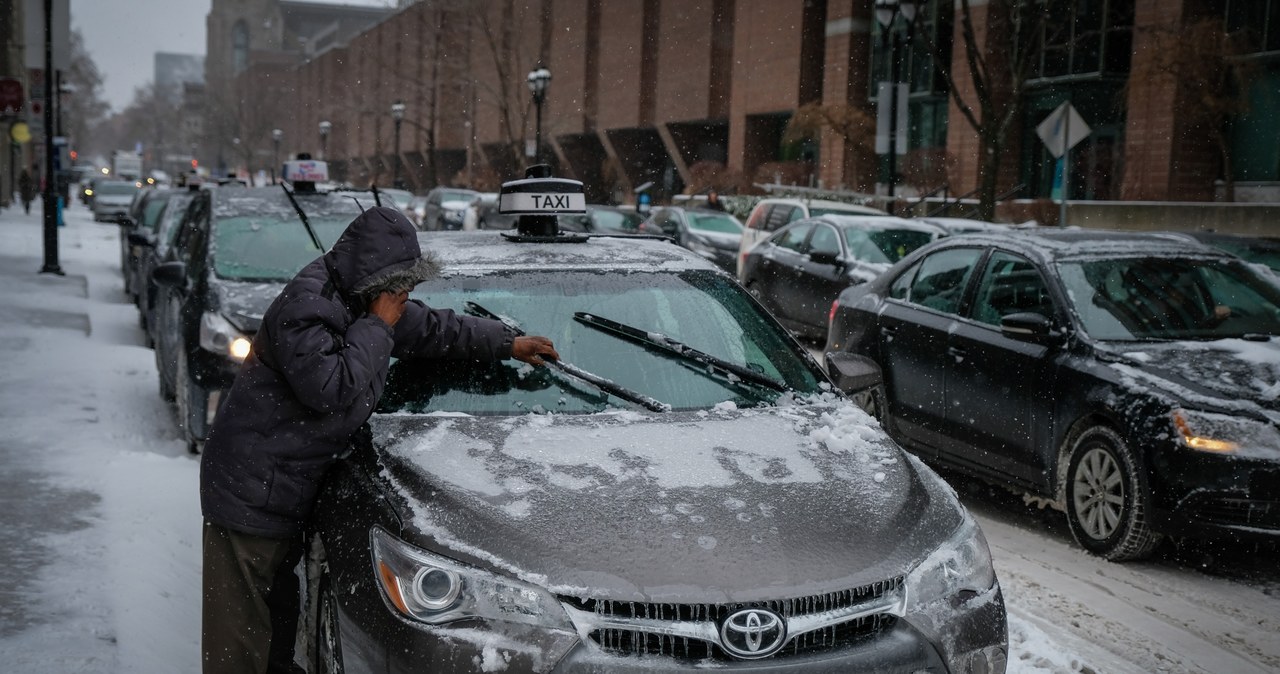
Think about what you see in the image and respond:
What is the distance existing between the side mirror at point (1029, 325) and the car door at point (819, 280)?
7.03 metres

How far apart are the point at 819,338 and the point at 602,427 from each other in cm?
1120

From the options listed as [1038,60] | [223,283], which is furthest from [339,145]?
[223,283]

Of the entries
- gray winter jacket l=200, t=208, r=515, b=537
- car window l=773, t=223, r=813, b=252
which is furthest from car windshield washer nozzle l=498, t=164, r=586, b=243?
car window l=773, t=223, r=813, b=252

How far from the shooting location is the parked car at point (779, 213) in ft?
61.5

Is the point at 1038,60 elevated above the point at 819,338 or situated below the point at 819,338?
above

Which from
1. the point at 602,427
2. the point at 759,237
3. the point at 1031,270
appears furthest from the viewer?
the point at 759,237

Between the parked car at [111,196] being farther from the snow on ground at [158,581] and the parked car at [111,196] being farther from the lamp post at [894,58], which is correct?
the snow on ground at [158,581]

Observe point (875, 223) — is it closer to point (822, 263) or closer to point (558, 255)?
point (822, 263)

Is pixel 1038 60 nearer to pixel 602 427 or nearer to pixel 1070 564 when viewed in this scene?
pixel 1070 564

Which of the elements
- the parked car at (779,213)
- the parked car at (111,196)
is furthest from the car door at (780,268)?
the parked car at (111,196)

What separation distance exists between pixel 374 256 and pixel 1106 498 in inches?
166

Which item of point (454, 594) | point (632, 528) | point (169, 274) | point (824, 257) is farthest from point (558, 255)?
point (824, 257)

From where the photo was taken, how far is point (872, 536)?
3.26m

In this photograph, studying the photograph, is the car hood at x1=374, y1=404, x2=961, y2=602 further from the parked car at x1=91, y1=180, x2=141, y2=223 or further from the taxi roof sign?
the parked car at x1=91, y1=180, x2=141, y2=223
